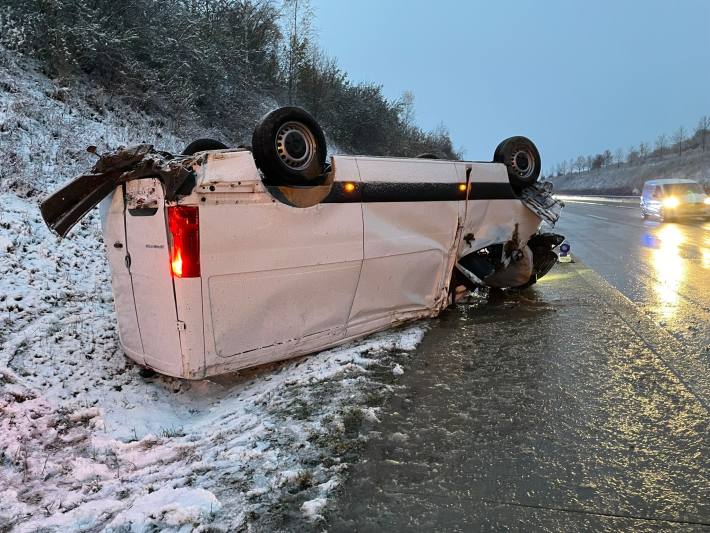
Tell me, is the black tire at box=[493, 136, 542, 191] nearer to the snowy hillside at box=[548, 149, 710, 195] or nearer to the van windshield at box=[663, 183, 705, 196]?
the van windshield at box=[663, 183, 705, 196]

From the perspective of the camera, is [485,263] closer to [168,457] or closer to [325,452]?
[325,452]

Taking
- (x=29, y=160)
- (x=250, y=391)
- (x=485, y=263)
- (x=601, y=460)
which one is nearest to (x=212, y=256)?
(x=250, y=391)

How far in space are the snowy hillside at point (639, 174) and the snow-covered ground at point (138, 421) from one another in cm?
4783

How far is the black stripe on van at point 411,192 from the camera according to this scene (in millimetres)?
4438

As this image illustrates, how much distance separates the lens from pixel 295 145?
423cm

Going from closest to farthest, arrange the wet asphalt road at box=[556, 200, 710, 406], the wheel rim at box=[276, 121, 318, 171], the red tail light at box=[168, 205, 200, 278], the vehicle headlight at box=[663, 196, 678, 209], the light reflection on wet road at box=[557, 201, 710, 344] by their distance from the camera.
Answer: the red tail light at box=[168, 205, 200, 278], the wheel rim at box=[276, 121, 318, 171], the wet asphalt road at box=[556, 200, 710, 406], the light reflection on wet road at box=[557, 201, 710, 344], the vehicle headlight at box=[663, 196, 678, 209]

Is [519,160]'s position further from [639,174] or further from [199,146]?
[639,174]

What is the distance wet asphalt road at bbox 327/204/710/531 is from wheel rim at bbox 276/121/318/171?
189 centimetres

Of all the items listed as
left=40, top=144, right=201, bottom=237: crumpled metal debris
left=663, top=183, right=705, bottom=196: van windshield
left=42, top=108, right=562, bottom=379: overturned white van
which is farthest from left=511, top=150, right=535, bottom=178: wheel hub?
left=663, top=183, right=705, bottom=196: van windshield

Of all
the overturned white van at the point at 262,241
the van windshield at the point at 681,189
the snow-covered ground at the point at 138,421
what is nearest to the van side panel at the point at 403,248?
the overturned white van at the point at 262,241

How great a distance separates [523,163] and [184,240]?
438 cm

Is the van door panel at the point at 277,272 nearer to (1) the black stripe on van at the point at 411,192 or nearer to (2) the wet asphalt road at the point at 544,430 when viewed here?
(1) the black stripe on van at the point at 411,192

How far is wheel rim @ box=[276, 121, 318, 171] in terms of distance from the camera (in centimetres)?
414

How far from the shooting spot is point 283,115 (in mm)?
4133
